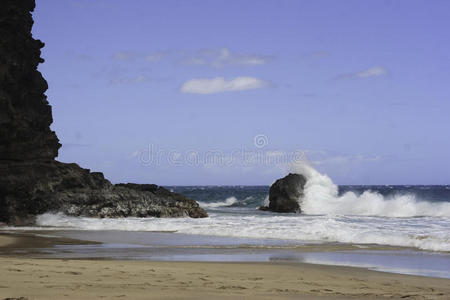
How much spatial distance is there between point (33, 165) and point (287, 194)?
16629 mm

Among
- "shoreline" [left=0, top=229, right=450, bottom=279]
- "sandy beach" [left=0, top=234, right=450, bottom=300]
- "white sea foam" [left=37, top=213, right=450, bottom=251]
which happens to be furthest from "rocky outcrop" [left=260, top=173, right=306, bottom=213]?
"sandy beach" [left=0, top=234, right=450, bottom=300]

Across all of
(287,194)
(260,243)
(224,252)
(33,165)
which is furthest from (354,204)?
(224,252)

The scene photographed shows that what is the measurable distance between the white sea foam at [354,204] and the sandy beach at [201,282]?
2586cm

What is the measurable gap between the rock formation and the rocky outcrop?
9.46 meters

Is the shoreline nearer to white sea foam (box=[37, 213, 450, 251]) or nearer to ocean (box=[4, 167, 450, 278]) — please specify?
ocean (box=[4, 167, 450, 278])

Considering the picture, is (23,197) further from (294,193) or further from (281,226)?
(294,193)

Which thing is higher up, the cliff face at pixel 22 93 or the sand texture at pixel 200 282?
the cliff face at pixel 22 93

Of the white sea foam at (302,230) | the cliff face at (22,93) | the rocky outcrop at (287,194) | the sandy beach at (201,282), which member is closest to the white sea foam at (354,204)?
the rocky outcrop at (287,194)

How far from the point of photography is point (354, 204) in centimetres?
3872

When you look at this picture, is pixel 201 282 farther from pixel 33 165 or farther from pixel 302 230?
pixel 33 165

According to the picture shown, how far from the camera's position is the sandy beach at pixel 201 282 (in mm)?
7672

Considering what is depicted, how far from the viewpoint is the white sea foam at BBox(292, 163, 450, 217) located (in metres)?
36.2

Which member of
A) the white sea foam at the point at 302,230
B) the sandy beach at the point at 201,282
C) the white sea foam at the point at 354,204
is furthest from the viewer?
the white sea foam at the point at 354,204

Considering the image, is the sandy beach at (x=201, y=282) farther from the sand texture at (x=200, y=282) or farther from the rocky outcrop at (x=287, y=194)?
the rocky outcrop at (x=287, y=194)
